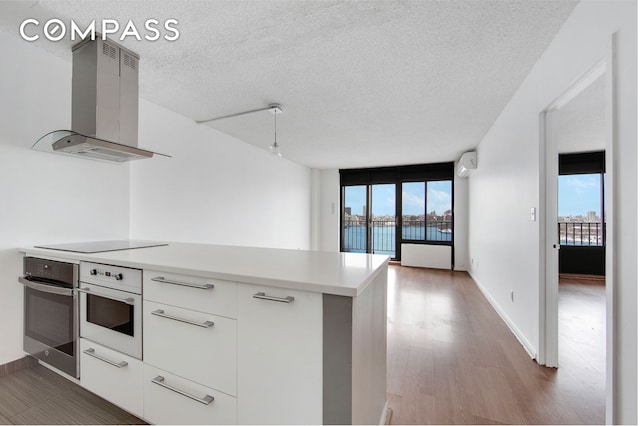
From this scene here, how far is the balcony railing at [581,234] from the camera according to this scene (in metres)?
5.40

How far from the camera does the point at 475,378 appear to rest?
6.56 feet

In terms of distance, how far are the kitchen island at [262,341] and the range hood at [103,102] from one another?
3.13ft

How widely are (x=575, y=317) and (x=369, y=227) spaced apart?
14.8 ft

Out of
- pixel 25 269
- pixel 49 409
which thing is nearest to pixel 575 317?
pixel 49 409

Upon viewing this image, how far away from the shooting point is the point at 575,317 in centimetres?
325

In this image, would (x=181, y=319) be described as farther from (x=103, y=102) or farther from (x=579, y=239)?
(x=579, y=239)

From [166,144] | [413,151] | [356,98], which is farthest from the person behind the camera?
[413,151]

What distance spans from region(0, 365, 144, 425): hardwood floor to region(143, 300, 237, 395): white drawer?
0.66 m

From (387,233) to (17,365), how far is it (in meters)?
6.61

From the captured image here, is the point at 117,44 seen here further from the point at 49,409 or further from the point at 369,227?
the point at 369,227

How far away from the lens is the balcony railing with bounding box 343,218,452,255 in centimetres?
655

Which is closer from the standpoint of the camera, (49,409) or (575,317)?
(49,409)

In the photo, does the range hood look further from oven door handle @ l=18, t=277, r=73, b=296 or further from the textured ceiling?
oven door handle @ l=18, t=277, r=73, b=296

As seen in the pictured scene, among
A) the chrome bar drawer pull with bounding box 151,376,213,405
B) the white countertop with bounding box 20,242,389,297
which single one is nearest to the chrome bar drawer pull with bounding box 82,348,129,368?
the chrome bar drawer pull with bounding box 151,376,213,405
